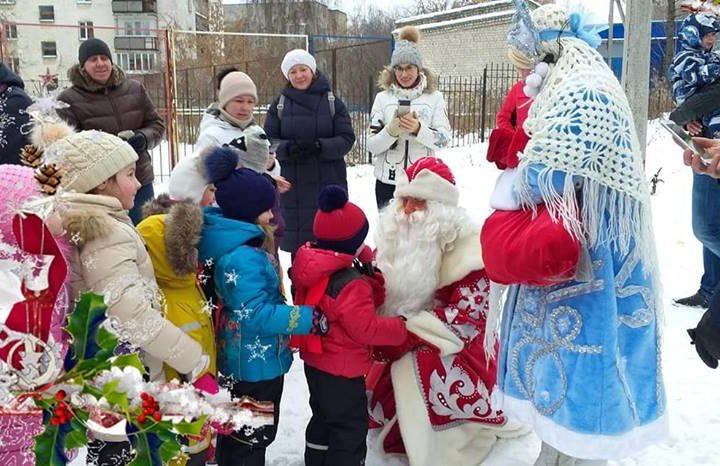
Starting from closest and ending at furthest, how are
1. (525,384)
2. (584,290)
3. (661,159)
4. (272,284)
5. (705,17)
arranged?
(584,290) → (525,384) → (272,284) → (705,17) → (661,159)

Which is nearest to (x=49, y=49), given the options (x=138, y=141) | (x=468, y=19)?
(x=468, y=19)

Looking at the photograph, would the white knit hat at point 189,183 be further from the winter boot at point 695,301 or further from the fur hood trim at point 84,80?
the winter boot at point 695,301

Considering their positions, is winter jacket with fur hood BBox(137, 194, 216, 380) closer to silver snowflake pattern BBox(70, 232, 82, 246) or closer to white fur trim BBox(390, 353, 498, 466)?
silver snowflake pattern BBox(70, 232, 82, 246)

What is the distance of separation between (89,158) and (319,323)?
106 cm

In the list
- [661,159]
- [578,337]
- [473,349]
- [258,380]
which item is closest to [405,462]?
[473,349]

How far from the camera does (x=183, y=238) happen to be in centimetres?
246

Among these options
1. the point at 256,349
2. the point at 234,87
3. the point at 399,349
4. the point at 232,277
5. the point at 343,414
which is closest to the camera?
the point at 232,277

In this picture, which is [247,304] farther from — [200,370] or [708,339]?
[708,339]

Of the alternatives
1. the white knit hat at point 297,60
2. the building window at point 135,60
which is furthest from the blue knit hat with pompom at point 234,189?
the building window at point 135,60

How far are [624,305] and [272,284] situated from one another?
133cm

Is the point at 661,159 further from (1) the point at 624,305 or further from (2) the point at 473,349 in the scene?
(1) the point at 624,305

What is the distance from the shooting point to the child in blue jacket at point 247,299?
2.59 m

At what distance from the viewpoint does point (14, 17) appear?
151 ft

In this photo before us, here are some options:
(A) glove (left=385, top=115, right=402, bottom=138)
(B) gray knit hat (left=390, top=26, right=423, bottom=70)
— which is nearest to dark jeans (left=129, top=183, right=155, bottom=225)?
(A) glove (left=385, top=115, right=402, bottom=138)
